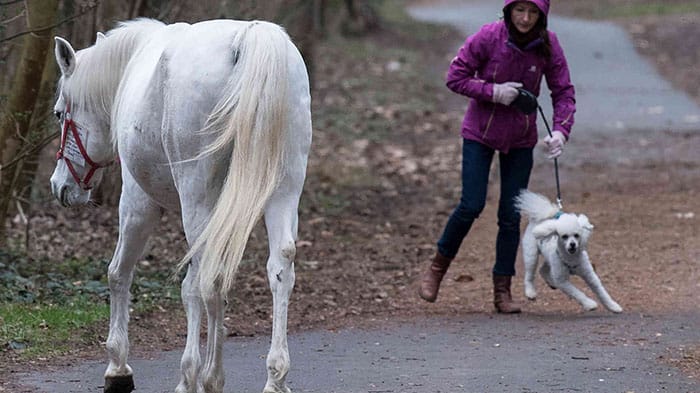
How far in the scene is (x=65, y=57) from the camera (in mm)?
6539

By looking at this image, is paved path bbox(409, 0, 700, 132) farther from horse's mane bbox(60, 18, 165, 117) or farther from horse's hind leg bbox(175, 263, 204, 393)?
horse's hind leg bbox(175, 263, 204, 393)

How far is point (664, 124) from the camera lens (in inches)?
715

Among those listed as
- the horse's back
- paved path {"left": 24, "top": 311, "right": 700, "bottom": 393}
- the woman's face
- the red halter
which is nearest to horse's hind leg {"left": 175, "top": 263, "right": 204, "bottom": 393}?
the horse's back

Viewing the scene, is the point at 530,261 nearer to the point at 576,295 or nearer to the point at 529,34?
the point at 576,295

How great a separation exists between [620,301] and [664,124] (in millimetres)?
9758

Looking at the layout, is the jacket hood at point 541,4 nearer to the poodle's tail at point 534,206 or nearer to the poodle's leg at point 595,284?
the poodle's tail at point 534,206

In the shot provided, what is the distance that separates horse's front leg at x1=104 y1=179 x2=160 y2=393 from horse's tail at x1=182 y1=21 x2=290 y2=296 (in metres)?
0.77

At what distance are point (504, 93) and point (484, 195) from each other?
0.72 m

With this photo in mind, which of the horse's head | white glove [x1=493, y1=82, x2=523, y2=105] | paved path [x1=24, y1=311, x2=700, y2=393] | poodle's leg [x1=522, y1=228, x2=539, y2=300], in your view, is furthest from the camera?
poodle's leg [x1=522, y1=228, x2=539, y2=300]

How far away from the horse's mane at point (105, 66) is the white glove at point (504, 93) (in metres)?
2.40

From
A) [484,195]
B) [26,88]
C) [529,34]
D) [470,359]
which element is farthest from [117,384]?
[529,34]

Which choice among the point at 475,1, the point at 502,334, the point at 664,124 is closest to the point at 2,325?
A: the point at 502,334

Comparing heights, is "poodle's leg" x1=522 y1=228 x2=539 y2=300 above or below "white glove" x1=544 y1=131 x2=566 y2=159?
below

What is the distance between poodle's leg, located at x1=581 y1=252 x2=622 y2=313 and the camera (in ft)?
27.1
